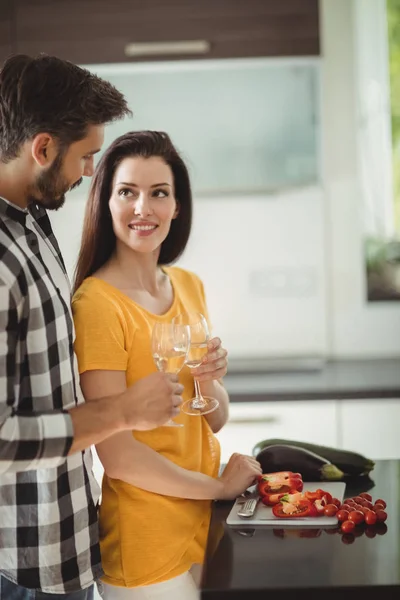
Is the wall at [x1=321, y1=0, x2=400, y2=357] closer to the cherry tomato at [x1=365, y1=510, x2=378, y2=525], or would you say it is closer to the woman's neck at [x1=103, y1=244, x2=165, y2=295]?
the woman's neck at [x1=103, y1=244, x2=165, y2=295]

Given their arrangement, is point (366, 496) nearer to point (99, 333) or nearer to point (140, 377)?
point (140, 377)

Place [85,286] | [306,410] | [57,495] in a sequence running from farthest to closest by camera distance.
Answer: [306,410]
[85,286]
[57,495]

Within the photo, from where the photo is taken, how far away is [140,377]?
1686 mm

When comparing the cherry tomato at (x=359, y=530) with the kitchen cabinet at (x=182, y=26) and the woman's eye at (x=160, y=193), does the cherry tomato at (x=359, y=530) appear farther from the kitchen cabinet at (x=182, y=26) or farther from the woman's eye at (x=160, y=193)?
the kitchen cabinet at (x=182, y=26)

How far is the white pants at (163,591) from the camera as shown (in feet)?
5.36

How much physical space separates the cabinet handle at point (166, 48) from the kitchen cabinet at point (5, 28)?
0.44m

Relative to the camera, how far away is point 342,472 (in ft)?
5.90

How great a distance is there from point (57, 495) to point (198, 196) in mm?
2029

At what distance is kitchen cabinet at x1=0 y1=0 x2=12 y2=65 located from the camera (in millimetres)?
3135

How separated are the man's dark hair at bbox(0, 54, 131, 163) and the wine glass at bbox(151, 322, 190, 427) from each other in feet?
1.23

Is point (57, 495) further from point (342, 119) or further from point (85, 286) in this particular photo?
point (342, 119)

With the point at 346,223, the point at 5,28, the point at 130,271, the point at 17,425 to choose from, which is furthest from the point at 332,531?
the point at 5,28

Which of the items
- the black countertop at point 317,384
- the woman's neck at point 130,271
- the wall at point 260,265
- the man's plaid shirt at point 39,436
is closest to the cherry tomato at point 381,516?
the man's plaid shirt at point 39,436

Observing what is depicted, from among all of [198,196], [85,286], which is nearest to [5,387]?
[85,286]
